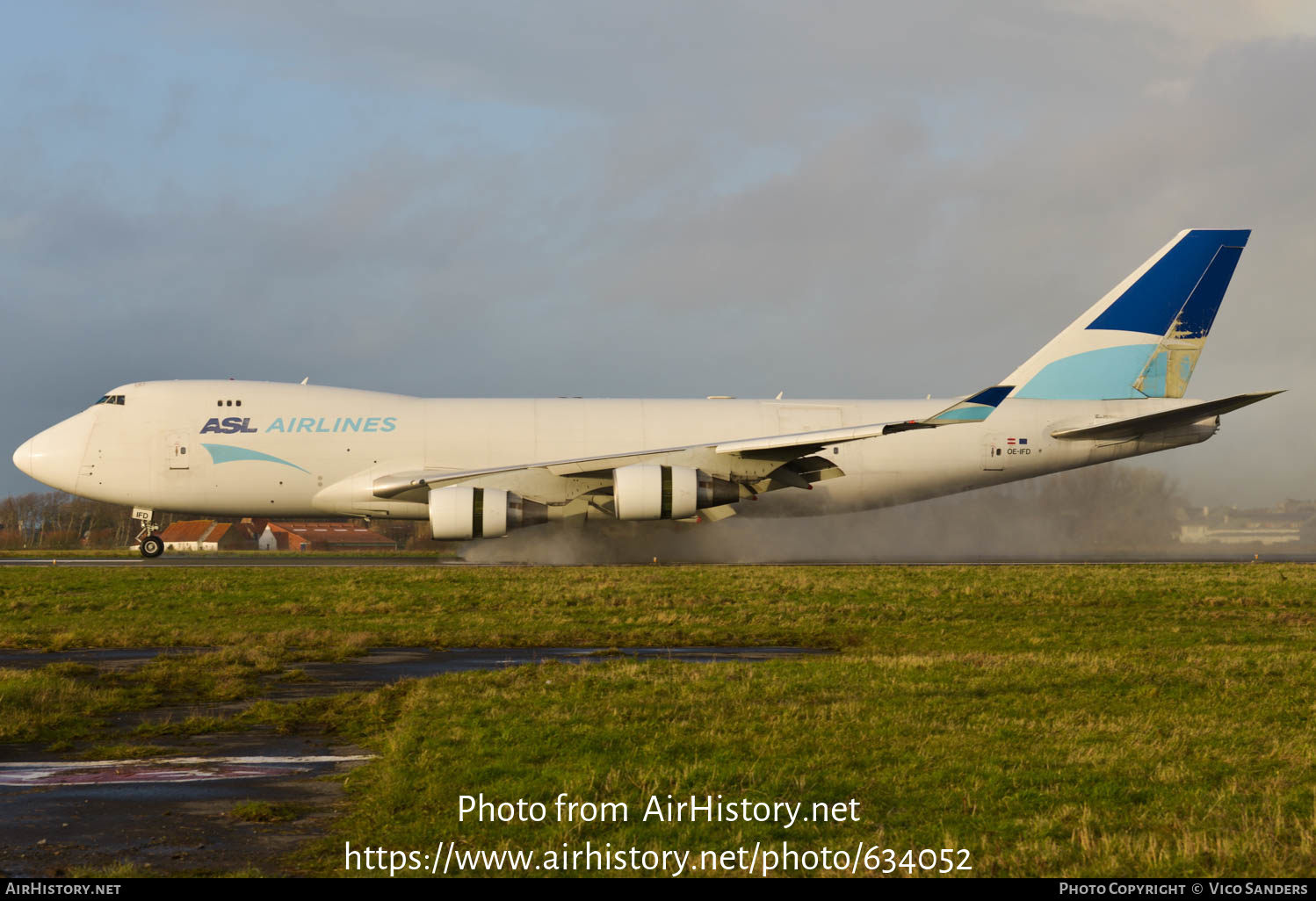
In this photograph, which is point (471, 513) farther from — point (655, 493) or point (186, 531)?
point (186, 531)

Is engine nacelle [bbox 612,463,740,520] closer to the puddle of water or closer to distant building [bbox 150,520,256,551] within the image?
the puddle of water

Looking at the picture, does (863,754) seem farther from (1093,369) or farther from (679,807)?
(1093,369)

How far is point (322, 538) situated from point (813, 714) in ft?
253

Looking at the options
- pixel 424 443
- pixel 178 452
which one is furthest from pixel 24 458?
pixel 424 443

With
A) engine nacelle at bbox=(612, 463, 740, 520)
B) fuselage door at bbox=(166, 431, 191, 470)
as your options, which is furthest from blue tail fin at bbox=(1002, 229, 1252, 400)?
fuselage door at bbox=(166, 431, 191, 470)

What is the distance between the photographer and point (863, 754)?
736 cm

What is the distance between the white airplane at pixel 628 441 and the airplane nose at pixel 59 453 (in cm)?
5

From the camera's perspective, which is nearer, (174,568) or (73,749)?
(73,749)

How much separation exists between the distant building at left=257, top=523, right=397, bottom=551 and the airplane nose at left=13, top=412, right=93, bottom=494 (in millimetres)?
44158

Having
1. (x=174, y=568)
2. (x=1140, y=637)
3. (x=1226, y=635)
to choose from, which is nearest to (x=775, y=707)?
(x=1140, y=637)

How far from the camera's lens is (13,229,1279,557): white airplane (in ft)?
92.8

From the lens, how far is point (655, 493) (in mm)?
27359

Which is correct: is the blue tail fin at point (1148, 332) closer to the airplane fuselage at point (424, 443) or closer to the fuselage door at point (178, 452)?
the airplane fuselage at point (424, 443)
